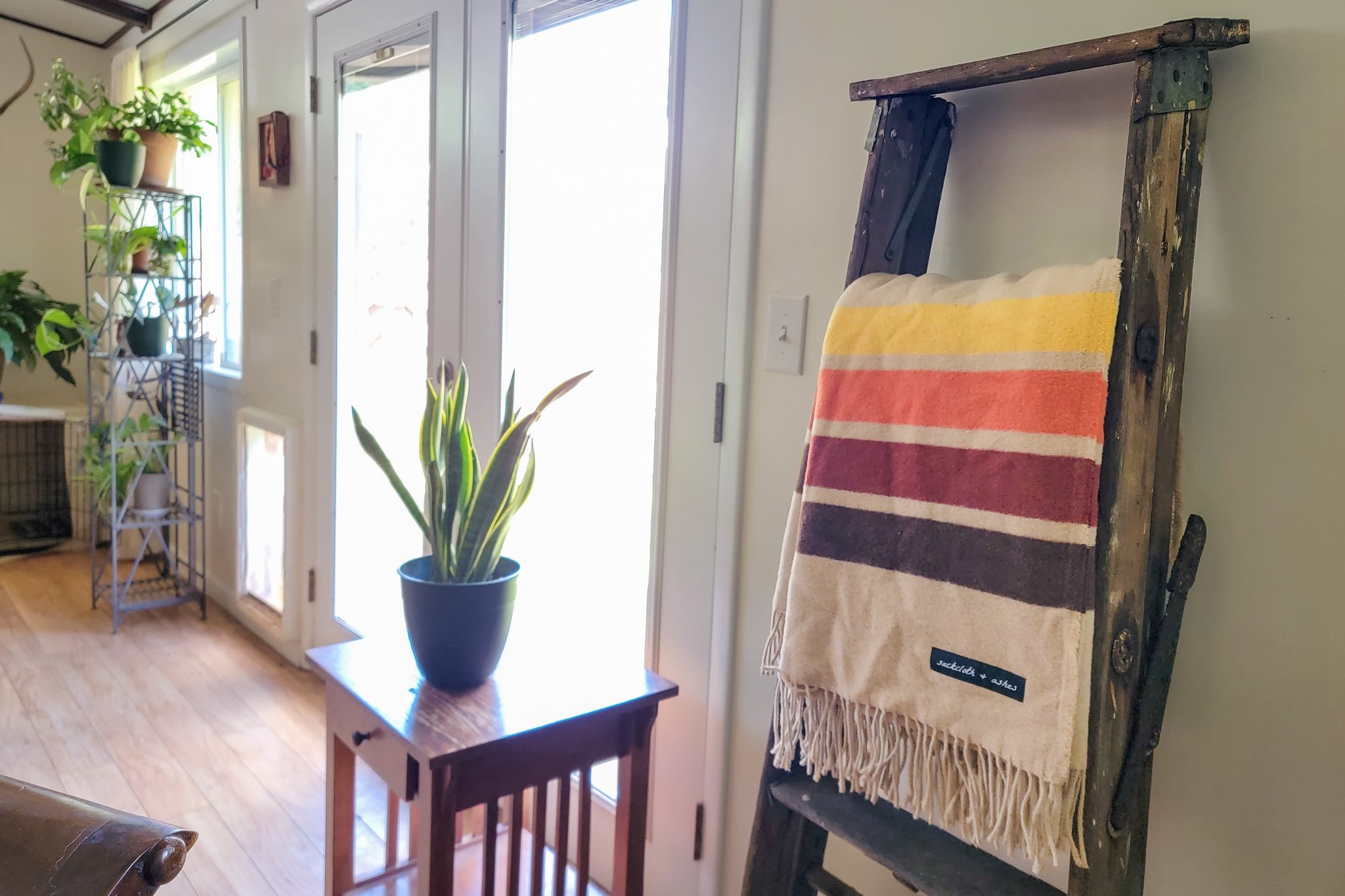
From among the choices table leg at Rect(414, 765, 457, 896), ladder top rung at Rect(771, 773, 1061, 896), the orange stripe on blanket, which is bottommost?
table leg at Rect(414, 765, 457, 896)

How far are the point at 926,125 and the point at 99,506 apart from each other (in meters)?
3.32

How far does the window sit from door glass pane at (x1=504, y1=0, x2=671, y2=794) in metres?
1.87

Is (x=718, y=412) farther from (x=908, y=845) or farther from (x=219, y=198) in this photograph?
(x=219, y=198)

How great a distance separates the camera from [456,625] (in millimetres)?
1423

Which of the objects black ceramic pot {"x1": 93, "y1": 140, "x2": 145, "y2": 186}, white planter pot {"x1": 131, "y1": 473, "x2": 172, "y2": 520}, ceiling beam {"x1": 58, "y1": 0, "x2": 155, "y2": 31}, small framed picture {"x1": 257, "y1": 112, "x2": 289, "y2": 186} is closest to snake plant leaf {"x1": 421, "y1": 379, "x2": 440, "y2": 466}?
small framed picture {"x1": 257, "y1": 112, "x2": 289, "y2": 186}

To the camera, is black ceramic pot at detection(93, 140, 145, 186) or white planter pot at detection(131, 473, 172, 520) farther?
white planter pot at detection(131, 473, 172, 520)

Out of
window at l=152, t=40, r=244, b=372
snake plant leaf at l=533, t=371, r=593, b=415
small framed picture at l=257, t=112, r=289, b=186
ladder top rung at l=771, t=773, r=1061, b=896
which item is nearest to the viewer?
ladder top rung at l=771, t=773, r=1061, b=896

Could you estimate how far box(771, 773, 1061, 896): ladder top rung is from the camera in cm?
101

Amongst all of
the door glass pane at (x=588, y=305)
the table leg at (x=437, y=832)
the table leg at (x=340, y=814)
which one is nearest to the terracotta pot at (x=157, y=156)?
the door glass pane at (x=588, y=305)

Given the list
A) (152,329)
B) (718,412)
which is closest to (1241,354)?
(718,412)

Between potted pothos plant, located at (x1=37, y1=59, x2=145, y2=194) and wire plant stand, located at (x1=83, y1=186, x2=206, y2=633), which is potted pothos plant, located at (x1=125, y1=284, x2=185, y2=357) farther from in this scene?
potted pothos plant, located at (x1=37, y1=59, x2=145, y2=194)

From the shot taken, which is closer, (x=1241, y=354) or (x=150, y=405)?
(x=1241, y=354)

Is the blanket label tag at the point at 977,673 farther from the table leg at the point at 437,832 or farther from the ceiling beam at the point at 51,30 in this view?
the ceiling beam at the point at 51,30

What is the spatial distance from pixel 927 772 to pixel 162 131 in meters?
3.22
